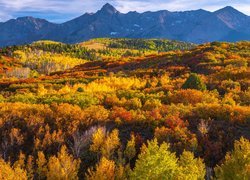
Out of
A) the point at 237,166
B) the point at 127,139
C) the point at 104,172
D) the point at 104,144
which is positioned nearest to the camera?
the point at 237,166

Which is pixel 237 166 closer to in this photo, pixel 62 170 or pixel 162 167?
pixel 162 167

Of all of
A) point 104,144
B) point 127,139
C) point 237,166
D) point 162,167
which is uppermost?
point 237,166

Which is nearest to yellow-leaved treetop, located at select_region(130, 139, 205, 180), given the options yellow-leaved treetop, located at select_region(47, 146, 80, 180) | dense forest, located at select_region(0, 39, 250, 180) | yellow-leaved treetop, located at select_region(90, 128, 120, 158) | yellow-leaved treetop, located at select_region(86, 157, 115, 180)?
dense forest, located at select_region(0, 39, 250, 180)

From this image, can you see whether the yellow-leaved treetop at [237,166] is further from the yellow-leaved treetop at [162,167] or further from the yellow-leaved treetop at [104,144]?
the yellow-leaved treetop at [104,144]

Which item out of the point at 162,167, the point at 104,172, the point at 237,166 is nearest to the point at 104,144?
the point at 104,172

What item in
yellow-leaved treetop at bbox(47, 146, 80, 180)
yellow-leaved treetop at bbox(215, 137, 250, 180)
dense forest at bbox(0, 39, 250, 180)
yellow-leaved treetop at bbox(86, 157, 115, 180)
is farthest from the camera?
yellow-leaved treetop at bbox(47, 146, 80, 180)

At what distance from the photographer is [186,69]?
5631 cm

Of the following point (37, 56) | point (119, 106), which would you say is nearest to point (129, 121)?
point (119, 106)

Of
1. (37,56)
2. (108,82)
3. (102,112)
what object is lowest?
(37,56)

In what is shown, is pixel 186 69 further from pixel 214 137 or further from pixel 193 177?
pixel 193 177

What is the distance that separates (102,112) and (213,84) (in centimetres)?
1879

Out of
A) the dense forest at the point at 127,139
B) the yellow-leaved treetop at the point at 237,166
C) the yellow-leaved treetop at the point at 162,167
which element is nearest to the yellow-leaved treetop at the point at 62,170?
the dense forest at the point at 127,139

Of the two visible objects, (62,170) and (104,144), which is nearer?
(62,170)

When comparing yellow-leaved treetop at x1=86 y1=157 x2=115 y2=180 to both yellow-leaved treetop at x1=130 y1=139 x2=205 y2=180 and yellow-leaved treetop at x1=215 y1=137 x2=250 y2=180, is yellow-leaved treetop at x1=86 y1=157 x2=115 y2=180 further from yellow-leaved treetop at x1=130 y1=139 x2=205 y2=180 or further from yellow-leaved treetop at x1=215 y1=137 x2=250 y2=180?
yellow-leaved treetop at x1=215 y1=137 x2=250 y2=180
